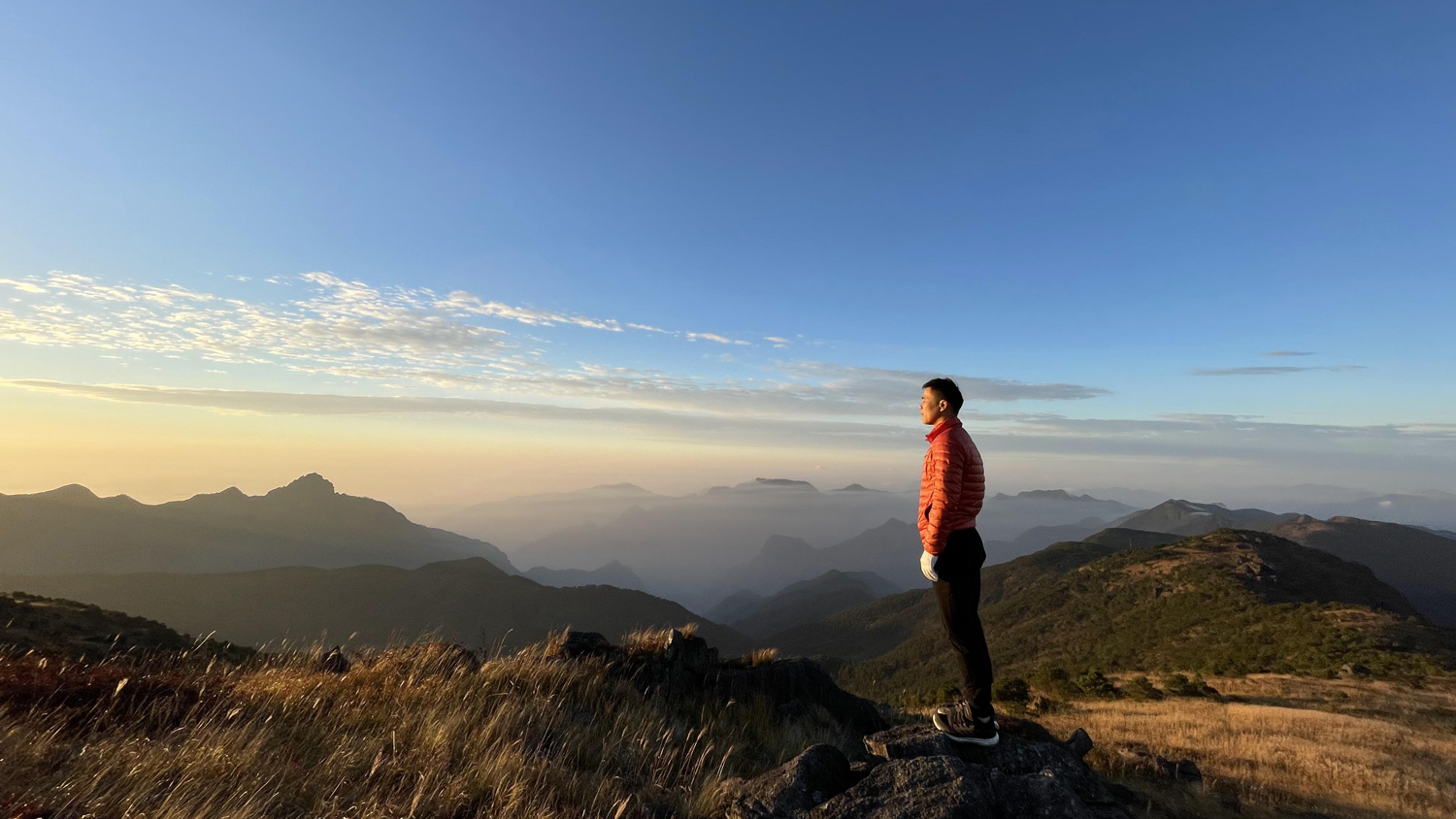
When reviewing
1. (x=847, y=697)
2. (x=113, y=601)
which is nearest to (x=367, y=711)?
(x=847, y=697)

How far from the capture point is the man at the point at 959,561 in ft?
17.7

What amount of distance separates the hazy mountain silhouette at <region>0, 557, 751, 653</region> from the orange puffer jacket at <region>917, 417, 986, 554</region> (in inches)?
5367

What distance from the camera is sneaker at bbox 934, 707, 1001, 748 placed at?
514 centimetres

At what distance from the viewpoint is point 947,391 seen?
19.7 ft

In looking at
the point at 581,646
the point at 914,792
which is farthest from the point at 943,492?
the point at 581,646

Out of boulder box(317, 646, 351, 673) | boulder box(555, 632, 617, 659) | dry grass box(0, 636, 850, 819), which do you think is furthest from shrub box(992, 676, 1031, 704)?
boulder box(317, 646, 351, 673)

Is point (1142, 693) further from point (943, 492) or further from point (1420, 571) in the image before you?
point (1420, 571)

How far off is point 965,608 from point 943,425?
1.86 meters

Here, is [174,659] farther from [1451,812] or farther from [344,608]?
[344,608]

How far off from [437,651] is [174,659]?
3235 millimetres

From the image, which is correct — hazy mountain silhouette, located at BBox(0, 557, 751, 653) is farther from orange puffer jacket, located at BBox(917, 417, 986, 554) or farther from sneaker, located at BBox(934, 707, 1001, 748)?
orange puffer jacket, located at BBox(917, 417, 986, 554)

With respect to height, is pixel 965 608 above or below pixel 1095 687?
above

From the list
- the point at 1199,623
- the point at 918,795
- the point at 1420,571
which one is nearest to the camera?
the point at 918,795

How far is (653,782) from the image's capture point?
4.36m
